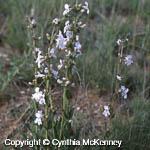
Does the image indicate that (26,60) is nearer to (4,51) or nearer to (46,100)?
(4,51)

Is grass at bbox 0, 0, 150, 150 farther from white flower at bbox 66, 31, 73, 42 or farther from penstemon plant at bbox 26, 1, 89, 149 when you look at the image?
white flower at bbox 66, 31, 73, 42

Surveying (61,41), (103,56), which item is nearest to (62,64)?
(61,41)

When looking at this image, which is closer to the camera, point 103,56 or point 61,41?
point 61,41

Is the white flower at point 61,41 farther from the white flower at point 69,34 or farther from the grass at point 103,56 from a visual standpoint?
the grass at point 103,56

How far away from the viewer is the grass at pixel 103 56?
2.73 meters

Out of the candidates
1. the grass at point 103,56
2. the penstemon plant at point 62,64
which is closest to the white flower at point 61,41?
the penstemon plant at point 62,64

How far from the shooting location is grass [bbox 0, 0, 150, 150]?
2729 millimetres

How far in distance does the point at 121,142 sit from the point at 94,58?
4.37 ft

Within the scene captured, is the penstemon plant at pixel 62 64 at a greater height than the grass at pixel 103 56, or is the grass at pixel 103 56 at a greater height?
the penstemon plant at pixel 62 64

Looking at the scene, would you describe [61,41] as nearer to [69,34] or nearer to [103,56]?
[69,34]

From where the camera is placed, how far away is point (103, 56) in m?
3.47

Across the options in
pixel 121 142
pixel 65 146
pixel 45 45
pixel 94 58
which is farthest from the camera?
pixel 45 45

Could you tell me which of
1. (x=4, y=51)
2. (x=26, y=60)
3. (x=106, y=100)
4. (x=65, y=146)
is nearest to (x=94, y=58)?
(x=106, y=100)

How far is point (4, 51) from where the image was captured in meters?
4.09
